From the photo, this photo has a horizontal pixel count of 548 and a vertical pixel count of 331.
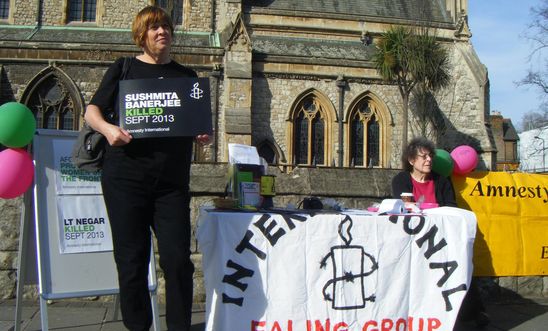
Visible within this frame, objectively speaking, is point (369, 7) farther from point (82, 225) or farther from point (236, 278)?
point (236, 278)

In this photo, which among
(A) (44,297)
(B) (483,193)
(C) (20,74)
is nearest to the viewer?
(A) (44,297)

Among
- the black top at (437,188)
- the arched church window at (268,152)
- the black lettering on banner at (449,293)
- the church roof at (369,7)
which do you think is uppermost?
the church roof at (369,7)

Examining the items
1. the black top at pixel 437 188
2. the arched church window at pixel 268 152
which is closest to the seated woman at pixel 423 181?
the black top at pixel 437 188

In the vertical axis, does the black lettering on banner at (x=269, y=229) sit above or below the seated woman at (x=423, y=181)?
below

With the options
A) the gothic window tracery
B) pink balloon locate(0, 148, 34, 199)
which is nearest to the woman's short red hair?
pink balloon locate(0, 148, 34, 199)

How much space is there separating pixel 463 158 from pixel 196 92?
320 cm

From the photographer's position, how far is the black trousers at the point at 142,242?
2.78 meters

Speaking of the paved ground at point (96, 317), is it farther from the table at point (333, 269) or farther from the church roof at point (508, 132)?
the church roof at point (508, 132)

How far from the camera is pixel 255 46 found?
20172mm

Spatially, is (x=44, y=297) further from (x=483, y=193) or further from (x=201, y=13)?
(x=201, y=13)

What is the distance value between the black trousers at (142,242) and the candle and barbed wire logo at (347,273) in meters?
1.07

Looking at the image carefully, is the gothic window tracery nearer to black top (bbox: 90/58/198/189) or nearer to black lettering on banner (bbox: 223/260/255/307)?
black lettering on banner (bbox: 223/260/255/307)

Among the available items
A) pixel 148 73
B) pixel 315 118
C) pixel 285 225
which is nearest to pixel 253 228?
pixel 285 225

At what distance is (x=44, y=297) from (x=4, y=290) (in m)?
1.61
